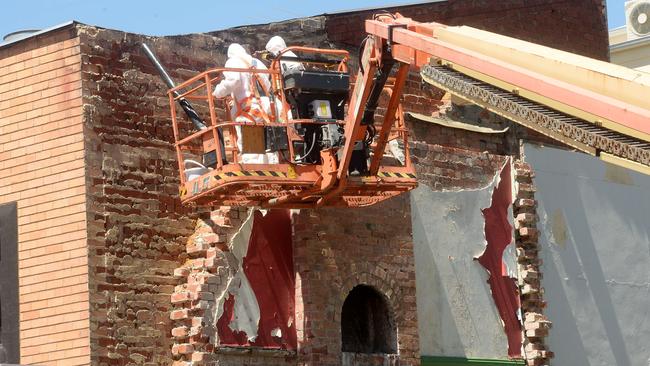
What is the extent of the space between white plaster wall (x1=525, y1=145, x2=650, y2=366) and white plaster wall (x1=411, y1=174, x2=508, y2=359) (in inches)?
49.7

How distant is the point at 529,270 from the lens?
21.3 meters

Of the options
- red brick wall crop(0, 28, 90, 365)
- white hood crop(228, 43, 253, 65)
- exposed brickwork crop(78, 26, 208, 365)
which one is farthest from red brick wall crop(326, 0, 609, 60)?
red brick wall crop(0, 28, 90, 365)

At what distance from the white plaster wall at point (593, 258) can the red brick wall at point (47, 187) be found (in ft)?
25.1

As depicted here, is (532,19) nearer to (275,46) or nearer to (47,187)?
(275,46)

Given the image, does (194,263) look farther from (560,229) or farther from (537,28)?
(537,28)

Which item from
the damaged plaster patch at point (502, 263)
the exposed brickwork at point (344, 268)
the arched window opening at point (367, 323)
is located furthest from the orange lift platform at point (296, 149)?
the damaged plaster patch at point (502, 263)

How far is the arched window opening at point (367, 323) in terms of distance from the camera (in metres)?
19.4

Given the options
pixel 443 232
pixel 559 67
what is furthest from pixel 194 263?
pixel 559 67

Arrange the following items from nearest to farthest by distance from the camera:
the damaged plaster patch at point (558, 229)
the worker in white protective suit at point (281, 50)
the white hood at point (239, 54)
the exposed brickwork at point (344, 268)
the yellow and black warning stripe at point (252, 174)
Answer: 1. the yellow and black warning stripe at point (252, 174)
2. the worker in white protective suit at point (281, 50)
3. the white hood at point (239, 54)
4. the exposed brickwork at point (344, 268)
5. the damaged plaster patch at point (558, 229)

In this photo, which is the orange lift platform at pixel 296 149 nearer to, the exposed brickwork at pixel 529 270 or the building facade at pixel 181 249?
the building facade at pixel 181 249

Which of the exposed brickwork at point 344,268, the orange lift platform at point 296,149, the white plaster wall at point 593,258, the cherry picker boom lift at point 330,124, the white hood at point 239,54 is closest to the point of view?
the cherry picker boom lift at point 330,124

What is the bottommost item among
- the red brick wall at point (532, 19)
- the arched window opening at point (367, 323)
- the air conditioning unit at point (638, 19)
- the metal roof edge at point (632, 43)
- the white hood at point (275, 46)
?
the arched window opening at point (367, 323)

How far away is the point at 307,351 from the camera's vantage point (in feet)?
59.3

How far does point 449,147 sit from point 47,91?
6.26 m
